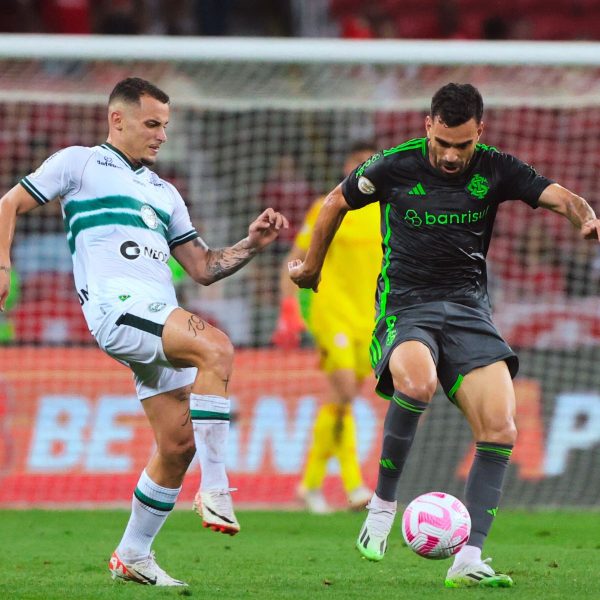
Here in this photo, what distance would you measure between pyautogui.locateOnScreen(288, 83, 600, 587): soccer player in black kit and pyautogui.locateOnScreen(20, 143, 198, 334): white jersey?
77cm

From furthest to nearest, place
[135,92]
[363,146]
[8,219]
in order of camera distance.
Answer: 1. [363,146]
2. [135,92]
3. [8,219]

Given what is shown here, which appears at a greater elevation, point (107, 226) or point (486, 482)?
point (107, 226)

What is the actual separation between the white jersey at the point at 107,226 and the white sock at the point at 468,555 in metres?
1.75

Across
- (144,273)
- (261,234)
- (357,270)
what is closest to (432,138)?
(261,234)

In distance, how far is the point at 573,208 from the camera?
610 cm

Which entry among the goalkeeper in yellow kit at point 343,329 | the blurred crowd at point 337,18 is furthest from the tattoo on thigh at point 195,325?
the blurred crowd at point 337,18

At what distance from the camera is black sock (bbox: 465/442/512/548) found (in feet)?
19.9

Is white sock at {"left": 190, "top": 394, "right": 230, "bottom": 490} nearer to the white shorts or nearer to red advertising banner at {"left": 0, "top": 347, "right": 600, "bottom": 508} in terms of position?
the white shorts

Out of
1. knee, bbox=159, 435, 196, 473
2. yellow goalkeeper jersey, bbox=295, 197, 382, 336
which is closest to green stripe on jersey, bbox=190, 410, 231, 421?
knee, bbox=159, 435, 196, 473

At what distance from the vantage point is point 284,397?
1142 centimetres

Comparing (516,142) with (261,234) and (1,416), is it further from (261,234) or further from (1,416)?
(261,234)

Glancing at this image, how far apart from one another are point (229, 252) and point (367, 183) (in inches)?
29.5

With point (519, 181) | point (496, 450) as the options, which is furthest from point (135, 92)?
point (496, 450)

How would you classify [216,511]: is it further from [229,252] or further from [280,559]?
[280,559]
